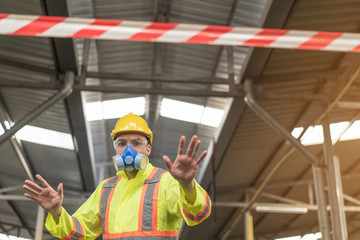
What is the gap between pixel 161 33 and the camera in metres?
4.56

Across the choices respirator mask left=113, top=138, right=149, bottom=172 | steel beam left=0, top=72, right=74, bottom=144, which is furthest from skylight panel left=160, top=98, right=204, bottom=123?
respirator mask left=113, top=138, right=149, bottom=172

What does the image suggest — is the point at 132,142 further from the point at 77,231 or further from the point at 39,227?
the point at 39,227

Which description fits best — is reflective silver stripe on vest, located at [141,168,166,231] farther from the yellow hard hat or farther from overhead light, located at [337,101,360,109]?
overhead light, located at [337,101,360,109]

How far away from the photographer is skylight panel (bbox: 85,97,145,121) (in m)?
16.0

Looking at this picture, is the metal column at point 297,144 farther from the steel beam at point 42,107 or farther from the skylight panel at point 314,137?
the steel beam at point 42,107

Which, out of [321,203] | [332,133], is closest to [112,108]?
[332,133]

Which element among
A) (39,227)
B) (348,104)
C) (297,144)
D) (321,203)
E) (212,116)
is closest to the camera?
(297,144)

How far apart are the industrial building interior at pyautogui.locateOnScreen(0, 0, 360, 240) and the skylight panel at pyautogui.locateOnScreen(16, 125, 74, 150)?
59 millimetres

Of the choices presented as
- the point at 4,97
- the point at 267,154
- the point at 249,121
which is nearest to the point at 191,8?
the point at 249,121

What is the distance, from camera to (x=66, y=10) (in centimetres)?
985

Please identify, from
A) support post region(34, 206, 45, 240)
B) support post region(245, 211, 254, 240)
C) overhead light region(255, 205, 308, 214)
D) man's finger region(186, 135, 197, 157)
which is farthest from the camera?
support post region(245, 211, 254, 240)

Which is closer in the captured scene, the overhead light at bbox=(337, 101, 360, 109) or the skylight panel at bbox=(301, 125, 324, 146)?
the overhead light at bbox=(337, 101, 360, 109)

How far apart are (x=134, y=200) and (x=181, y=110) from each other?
12.4m

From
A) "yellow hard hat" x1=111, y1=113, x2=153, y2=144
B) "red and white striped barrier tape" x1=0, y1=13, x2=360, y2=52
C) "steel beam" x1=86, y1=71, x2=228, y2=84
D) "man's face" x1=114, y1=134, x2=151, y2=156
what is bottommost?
"man's face" x1=114, y1=134, x2=151, y2=156
